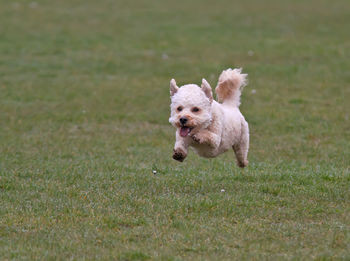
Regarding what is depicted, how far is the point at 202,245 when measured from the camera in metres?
6.38

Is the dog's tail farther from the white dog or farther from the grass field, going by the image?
the grass field

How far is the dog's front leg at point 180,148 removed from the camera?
22.5 feet

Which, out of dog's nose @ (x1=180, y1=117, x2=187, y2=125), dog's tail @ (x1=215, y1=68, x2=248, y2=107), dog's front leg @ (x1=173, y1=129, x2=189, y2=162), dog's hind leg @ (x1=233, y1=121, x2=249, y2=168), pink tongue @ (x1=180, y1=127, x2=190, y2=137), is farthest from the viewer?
dog's tail @ (x1=215, y1=68, x2=248, y2=107)

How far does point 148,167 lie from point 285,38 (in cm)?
1284

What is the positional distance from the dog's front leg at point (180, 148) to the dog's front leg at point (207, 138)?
0.47 ft

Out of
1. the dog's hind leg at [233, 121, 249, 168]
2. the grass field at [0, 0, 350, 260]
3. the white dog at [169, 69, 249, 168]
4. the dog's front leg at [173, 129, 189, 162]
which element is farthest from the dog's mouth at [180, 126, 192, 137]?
the dog's hind leg at [233, 121, 249, 168]

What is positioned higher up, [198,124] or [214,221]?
[198,124]

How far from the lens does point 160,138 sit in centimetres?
1217

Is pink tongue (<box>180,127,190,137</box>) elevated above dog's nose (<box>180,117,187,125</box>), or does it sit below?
below

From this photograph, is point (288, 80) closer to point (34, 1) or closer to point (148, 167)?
point (148, 167)

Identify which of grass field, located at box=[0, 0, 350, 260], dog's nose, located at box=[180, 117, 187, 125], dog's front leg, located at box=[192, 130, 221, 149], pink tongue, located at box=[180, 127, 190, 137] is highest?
dog's nose, located at box=[180, 117, 187, 125]

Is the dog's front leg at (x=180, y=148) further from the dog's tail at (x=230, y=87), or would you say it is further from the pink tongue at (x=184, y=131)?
the dog's tail at (x=230, y=87)

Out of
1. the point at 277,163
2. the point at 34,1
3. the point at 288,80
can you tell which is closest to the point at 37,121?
the point at 277,163

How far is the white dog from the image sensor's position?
6.73 meters
